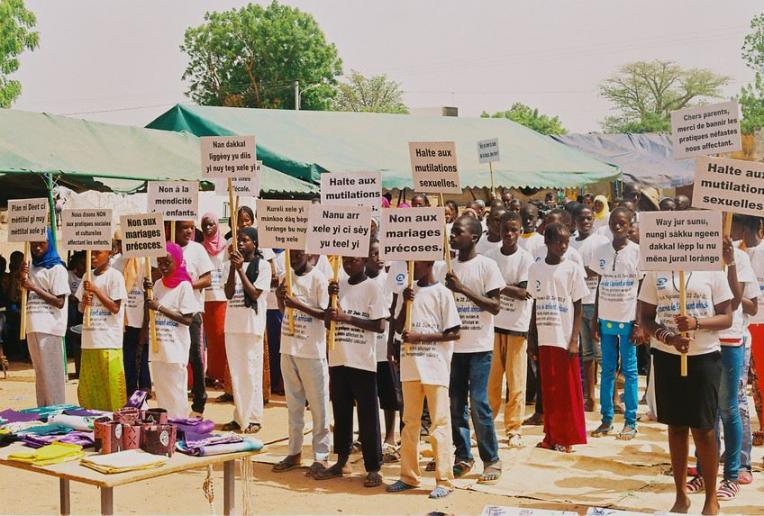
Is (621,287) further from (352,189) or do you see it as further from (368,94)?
(368,94)

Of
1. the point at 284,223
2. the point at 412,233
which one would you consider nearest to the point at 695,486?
the point at 412,233

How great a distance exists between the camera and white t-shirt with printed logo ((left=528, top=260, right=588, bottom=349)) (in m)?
9.44

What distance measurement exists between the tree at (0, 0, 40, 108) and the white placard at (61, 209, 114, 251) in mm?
36039

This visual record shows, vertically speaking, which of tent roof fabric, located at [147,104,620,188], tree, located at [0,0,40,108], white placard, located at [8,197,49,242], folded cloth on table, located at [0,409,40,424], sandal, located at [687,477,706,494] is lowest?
sandal, located at [687,477,706,494]

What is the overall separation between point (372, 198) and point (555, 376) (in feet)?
7.45

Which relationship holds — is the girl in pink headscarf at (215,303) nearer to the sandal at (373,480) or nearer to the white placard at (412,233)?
the sandal at (373,480)

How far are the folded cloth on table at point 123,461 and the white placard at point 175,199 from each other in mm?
5021

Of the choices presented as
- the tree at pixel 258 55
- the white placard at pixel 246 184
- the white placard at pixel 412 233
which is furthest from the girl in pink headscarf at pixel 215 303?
→ the tree at pixel 258 55

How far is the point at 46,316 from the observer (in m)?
10.3

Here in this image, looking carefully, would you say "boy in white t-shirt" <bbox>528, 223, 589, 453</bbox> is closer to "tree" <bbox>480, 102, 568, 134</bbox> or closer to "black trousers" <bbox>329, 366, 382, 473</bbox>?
"black trousers" <bbox>329, 366, 382, 473</bbox>

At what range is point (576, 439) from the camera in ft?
31.5

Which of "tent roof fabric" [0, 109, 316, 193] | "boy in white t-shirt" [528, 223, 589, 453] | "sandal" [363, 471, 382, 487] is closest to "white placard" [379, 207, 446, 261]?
"boy in white t-shirt" [528, 223, 589, 453]

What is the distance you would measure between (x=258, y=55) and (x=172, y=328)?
53.0 metres

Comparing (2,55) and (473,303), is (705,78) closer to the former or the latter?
(2,55)
